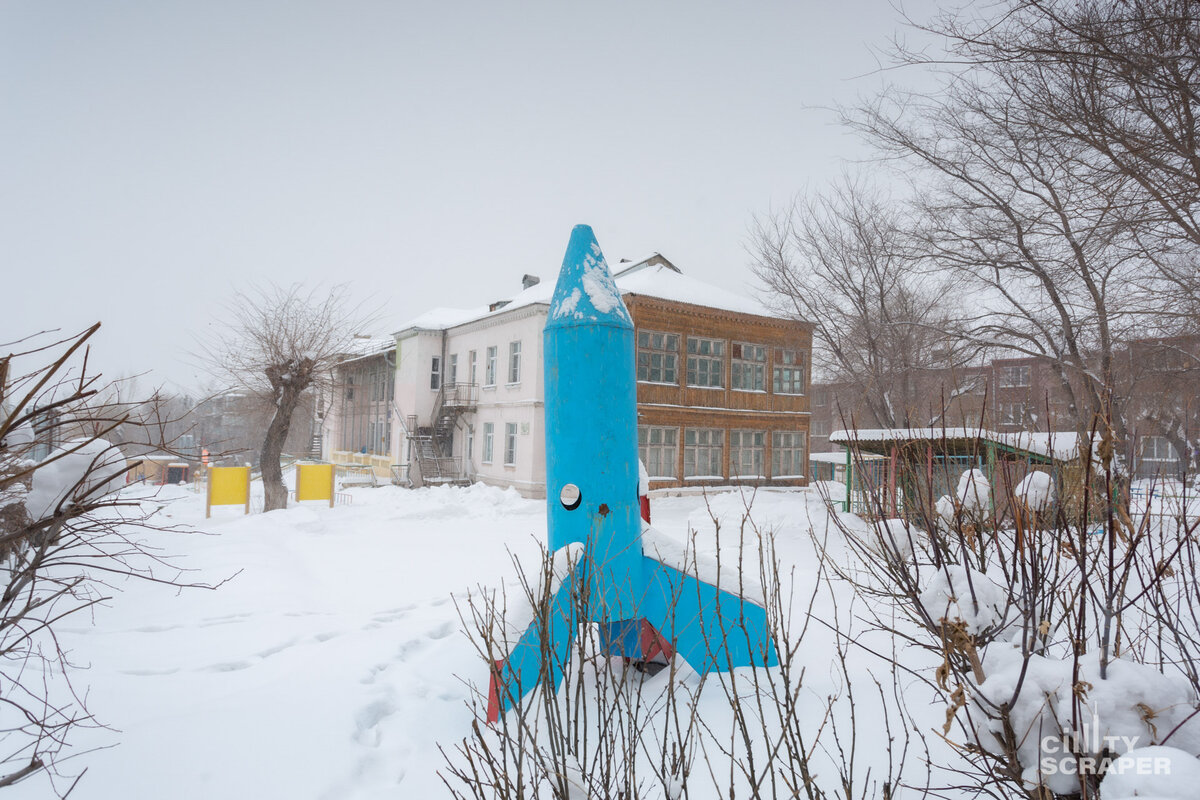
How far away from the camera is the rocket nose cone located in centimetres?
588

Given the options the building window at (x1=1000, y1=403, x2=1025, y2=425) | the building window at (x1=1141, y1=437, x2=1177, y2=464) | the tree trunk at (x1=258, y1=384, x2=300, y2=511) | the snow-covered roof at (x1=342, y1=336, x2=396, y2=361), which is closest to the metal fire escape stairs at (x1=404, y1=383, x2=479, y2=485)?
the snow-covered roof at (x1=342, y1=336, x2=396, y2=361)

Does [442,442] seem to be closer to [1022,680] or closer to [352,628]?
[352,628]

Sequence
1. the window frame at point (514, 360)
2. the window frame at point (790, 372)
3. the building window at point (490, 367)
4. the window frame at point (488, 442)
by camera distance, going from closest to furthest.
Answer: the window frame at point (514, 360)
the window frame at point (488, 442)
the building window at point (490, 367)
the window frame at point (790, 372)

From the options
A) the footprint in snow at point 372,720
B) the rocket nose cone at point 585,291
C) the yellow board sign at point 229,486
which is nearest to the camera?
the footprint in snow at point 372,720

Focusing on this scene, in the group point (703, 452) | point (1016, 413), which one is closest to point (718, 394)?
point (703, 452)

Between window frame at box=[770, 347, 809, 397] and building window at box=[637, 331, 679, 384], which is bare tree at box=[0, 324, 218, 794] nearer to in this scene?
building window at box=[637, 331, 679, 384]

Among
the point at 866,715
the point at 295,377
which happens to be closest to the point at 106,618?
the point at 866,715

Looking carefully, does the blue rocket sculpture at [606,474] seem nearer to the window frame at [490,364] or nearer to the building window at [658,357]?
the building window at [658,357]

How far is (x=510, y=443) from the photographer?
22.5 m

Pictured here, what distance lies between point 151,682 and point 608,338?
16.9 feet

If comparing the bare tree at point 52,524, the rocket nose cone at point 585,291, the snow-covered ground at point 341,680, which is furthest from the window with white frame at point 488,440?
the rocket nose cone at point 585,291

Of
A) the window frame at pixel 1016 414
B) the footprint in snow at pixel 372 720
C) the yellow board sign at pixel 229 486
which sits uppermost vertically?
the window frame at pixel 1016 414

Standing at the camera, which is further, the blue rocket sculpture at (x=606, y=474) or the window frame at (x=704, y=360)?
the window frame at (x=704, y=360)

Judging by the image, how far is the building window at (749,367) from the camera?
942 inches
